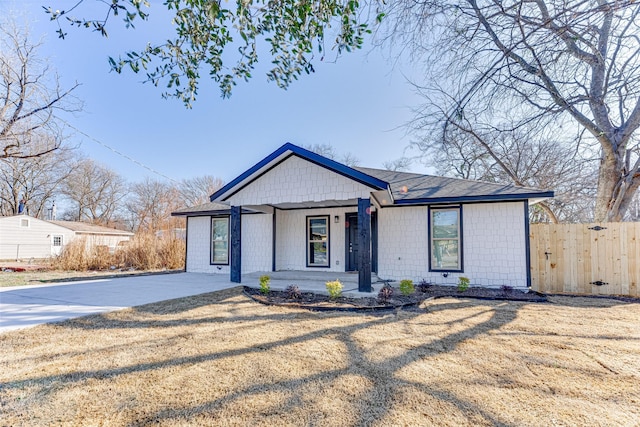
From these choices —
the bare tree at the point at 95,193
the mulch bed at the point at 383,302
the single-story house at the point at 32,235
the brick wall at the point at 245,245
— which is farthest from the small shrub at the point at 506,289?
the bare tree at the point at 95,193

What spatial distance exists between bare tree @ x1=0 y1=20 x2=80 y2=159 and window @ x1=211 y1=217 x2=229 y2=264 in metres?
6.49

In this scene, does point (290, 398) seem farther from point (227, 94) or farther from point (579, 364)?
point (227, 94)

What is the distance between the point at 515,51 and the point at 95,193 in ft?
129

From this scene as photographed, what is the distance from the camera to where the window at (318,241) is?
1055cm

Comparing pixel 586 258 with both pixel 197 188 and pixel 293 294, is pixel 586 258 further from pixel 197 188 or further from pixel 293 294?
pixel 197 188

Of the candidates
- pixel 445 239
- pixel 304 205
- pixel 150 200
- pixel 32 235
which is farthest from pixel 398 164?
pixel 32 235

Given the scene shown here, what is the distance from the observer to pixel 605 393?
275cm

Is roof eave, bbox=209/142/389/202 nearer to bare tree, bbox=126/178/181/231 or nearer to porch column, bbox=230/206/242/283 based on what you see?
porch column, bbox=230/206/242/283

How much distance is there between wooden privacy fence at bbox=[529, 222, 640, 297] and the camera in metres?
7.64

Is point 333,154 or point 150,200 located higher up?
point 333,154

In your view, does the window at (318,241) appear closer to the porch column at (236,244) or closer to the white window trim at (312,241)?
the white window trim at (312,241)

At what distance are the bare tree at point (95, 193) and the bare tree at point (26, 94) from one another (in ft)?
78.8

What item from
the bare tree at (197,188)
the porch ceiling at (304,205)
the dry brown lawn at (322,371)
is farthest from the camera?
the bare tree at (197,188)

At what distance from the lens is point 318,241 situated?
1068cm
